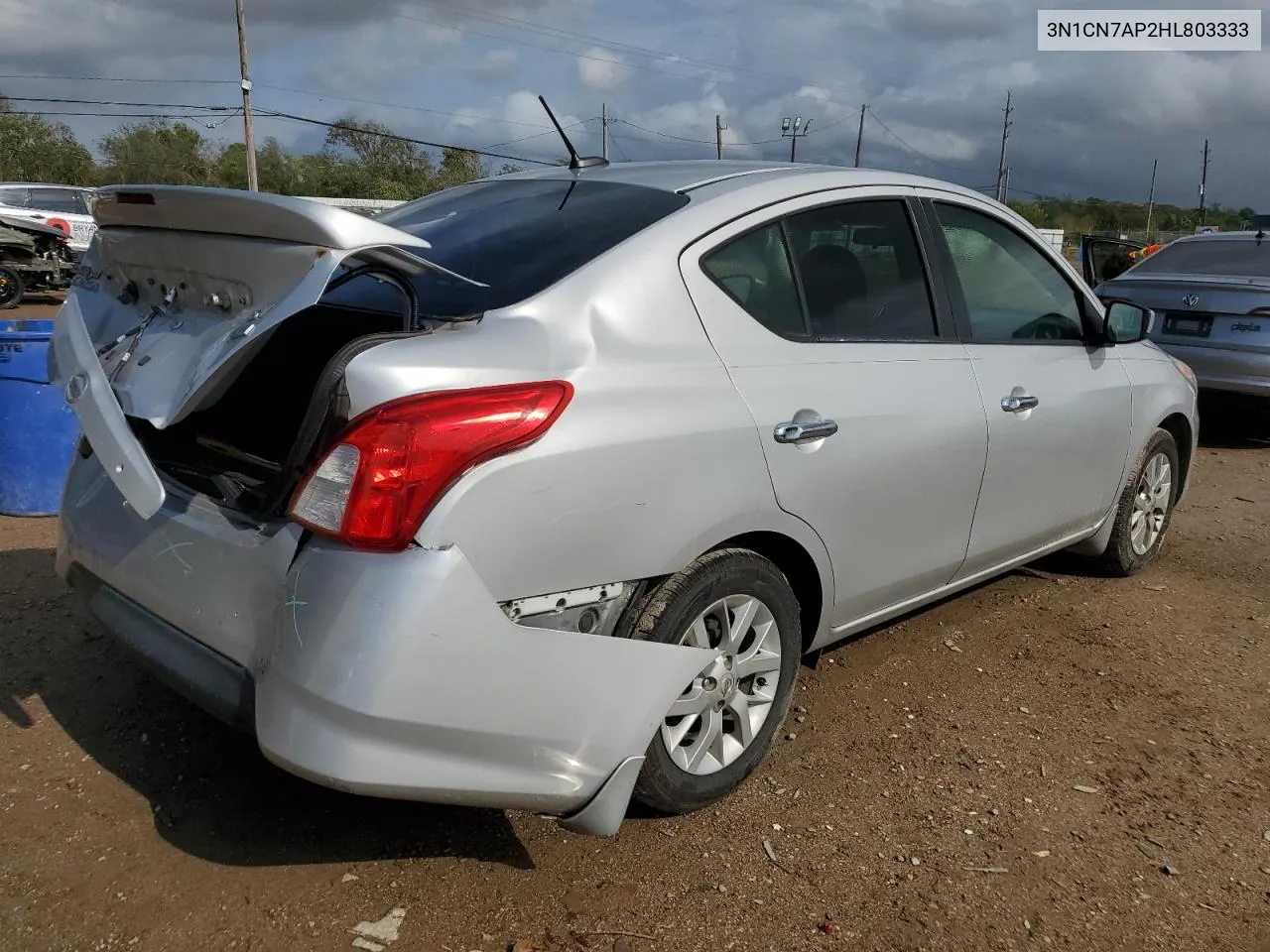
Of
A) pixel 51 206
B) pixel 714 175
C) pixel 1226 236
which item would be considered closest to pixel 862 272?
pixel 714 175

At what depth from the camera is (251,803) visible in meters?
2.83

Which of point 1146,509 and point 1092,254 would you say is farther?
point 1092,254

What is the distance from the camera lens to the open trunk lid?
7.30ft

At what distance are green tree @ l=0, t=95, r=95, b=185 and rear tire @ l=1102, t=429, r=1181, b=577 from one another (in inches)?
2301

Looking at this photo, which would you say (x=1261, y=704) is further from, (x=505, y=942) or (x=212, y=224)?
(x=212, y=224)

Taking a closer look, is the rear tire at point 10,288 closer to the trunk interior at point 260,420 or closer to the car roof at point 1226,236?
the trunk interior at point 260,420

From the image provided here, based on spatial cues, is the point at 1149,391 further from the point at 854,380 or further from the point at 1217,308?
the point at 1217,308

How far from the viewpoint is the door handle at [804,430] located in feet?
9.03

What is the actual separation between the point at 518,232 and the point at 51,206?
18.6 meters

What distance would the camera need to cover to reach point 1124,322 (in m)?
4.35

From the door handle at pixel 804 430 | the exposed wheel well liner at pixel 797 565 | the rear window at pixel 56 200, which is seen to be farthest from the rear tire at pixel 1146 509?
the rear window at pixel 56 200

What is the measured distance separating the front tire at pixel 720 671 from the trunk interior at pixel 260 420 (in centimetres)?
94

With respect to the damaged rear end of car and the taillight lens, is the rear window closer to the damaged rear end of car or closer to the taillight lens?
the damaged rear end of car

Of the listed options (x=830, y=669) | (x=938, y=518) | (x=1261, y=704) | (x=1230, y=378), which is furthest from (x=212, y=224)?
(x=1230, y=378)
